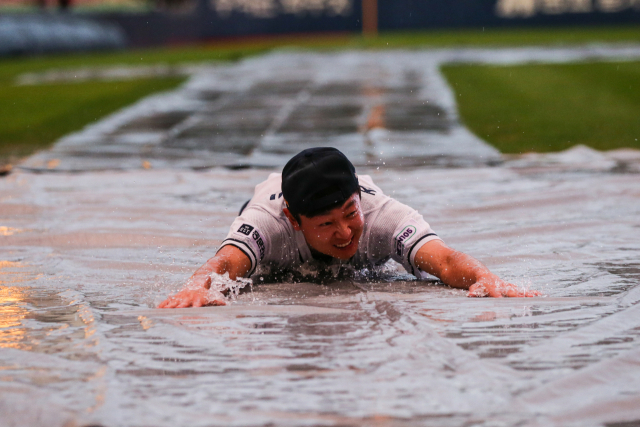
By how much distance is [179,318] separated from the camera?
3.42 metres

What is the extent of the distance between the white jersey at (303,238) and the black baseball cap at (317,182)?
264mm

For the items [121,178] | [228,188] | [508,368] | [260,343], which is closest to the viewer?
[508,368]

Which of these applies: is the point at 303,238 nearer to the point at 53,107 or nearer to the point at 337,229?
the point at 337,229

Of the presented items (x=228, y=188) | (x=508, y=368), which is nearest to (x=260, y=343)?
(x=508, y=368)

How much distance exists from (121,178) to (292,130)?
3.55 metres

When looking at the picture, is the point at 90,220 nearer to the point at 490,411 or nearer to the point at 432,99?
the point at 490,411

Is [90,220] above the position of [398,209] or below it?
below

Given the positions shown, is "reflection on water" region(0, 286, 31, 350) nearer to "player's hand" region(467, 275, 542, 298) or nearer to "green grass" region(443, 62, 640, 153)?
"player's hand" region(467, 275, 542, 298)

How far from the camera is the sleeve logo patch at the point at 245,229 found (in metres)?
3.81

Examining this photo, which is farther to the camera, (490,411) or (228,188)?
(228,188)

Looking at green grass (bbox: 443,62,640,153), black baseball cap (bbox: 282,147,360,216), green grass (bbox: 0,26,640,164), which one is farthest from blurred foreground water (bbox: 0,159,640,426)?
green grass (bbox: 0,26,640,164)

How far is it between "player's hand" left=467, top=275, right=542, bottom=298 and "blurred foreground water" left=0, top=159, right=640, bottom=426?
7cm

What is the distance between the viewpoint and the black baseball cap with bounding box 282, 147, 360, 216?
3.52 metres

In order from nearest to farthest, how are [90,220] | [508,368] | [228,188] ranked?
1. [508,368]
2. [90,220]
3. [228,188]
